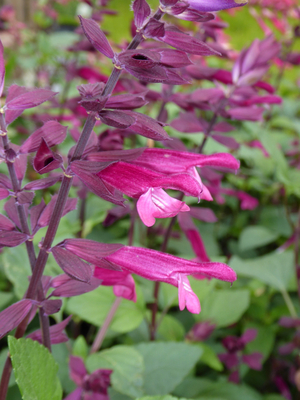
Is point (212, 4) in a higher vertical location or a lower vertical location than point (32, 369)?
higher

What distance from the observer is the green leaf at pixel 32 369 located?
0.40 meters

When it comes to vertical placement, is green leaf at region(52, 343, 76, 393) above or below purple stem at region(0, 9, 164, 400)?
below

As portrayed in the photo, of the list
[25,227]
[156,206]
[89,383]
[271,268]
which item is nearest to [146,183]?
[156,206]

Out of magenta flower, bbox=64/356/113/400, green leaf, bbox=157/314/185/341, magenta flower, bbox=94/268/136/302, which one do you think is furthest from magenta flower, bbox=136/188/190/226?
green leaf, bbox=157/314/185/341

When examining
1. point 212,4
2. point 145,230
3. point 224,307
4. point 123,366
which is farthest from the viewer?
point 145,230

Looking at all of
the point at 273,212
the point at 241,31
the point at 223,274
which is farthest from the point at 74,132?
the point at 241,31

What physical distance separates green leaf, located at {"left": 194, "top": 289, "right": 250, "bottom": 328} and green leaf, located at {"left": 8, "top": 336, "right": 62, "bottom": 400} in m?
0.62

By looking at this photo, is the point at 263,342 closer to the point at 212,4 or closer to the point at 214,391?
the point at 214,391

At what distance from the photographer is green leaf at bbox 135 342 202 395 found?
2.54 ft

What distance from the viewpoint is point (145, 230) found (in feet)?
3.90

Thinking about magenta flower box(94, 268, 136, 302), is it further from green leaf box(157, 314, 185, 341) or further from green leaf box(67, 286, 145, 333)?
green leaf box(157, 314, 185, 341)

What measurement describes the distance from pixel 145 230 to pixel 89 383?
1.98 feet

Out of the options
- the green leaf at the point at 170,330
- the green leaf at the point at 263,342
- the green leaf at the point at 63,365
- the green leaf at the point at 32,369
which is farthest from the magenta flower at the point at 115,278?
the green leaf at the point at 263,342

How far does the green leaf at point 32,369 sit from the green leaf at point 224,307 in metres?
0.62
